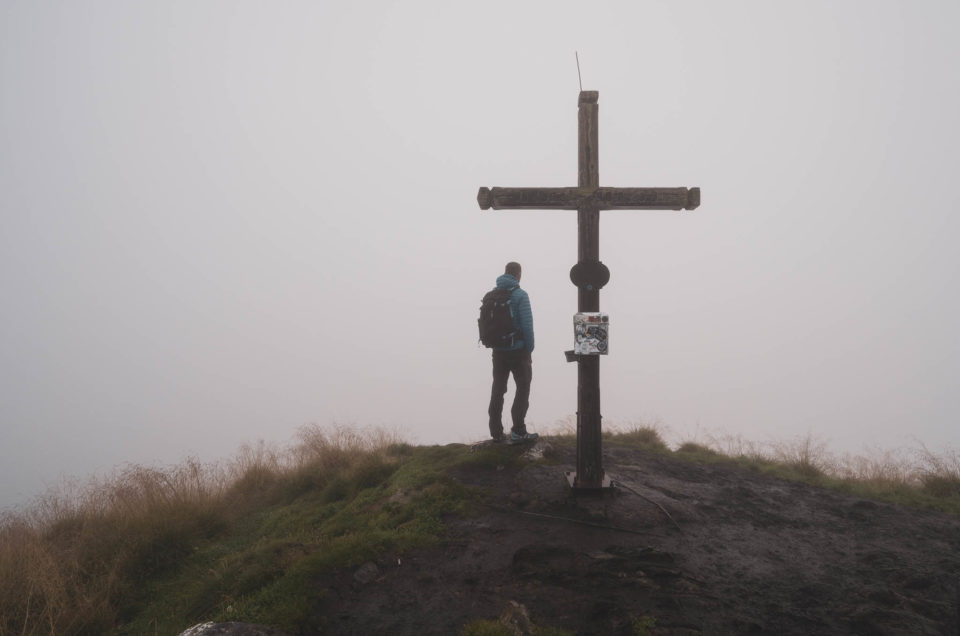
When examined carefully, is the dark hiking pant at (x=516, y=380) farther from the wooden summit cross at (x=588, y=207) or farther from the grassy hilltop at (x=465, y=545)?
the wooden summit cross at (x=588, y=207)

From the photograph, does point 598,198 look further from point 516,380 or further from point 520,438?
point 520,438

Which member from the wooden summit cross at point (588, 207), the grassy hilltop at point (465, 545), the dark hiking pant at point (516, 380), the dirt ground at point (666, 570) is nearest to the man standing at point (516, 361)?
the dark hiking pant at point (516, 380)

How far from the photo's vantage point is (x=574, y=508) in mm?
5344

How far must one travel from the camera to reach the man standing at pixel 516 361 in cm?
716

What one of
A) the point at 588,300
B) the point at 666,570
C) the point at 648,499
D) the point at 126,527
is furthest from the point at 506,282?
the point at 126,527

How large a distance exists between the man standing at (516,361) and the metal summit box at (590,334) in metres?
1.43

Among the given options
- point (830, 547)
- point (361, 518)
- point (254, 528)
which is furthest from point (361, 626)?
point (830, 547)

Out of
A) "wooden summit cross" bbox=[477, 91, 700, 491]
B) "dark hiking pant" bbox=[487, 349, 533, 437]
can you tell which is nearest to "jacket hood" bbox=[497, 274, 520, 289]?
"dark hiking pant" bbox=[487, 349, 533, 437]

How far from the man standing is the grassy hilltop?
56cm

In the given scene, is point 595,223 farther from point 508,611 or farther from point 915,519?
point 915,519

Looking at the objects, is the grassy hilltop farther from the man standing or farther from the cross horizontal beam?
the cross horizontal beam

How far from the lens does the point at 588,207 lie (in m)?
5.93

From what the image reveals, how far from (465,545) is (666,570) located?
1833 millimetres

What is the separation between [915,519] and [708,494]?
2213 millimetres
